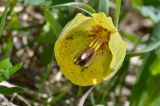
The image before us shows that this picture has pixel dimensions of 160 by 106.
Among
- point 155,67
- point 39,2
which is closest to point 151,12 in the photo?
point 155,67

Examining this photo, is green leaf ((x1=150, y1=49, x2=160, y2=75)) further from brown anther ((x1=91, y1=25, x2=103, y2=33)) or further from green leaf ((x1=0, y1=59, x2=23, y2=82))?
green leaf ((x1=0, y1=59, x2=23, y2=82))

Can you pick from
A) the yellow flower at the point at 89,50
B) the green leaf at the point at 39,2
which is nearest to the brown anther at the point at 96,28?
the yellow flower at the point at 89,50

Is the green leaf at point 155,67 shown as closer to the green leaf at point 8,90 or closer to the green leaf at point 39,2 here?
the green leaf at point 39,2

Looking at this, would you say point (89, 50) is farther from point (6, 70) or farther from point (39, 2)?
point (39, 2)

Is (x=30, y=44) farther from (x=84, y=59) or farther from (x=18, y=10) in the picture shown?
(x=84, y=59)

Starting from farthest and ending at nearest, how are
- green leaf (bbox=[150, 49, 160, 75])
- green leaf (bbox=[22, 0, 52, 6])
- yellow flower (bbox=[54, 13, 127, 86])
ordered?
green leaf (bbox=[150, 49, 160, 75])
green leaf (bbox=[22, 0, 52, 6])
yellow flower (bbox=[54, 13, 127, 86])

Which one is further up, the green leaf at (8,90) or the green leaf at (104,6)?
the green leaf at (104,6)

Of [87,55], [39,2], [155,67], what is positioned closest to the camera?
[87,55]

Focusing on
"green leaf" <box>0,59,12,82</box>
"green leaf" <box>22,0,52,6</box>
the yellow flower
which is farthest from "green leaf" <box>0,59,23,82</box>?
"green leaf" <box>22,0,52,6</box>

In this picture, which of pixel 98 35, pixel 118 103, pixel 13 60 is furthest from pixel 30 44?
pixel 98 35
